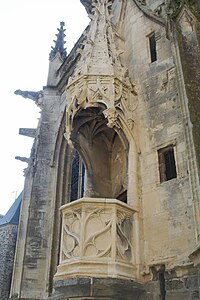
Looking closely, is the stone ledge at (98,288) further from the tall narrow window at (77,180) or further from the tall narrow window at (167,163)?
the tall narrow window at (77,180)

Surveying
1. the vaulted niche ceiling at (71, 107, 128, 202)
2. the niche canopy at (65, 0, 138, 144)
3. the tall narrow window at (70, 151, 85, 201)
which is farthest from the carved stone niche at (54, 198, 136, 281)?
Answer: the tall narrow window at (70, 151, 85, 201)

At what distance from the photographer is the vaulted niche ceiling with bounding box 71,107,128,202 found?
7.45 meters

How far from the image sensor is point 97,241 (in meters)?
5.65

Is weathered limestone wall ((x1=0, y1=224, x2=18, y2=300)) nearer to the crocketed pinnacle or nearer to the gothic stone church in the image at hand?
the gothic stone church

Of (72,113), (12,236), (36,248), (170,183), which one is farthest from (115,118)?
(12,236)

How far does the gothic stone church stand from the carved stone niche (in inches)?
0.6

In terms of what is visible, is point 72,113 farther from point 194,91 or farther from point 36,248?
point 36,248

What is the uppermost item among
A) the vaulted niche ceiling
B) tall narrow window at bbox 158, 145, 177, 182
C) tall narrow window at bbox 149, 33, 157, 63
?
tall narrow window at bbox 149, 33, 157, 63

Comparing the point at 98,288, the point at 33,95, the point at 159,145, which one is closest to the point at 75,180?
the point at 33,95

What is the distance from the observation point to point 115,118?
22.1 ft

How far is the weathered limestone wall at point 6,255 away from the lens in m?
17.8

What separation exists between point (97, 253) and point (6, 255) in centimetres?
1458

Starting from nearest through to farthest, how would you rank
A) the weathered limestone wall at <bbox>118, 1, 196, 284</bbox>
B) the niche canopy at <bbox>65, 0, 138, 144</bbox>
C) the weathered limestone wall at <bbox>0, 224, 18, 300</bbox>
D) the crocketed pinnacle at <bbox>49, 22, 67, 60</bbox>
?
the weathered limestone wall at <bbox>118, 1, 196, 284</bbox> → the niche canopy at <bbox>65, 0, 138, 144</bbox> → the crocketed pinnacle at <bbox>49, 22, 67, 60</bbox> → the weathered limestone wall at <bbox>0, 224, 18, 300</bbox>

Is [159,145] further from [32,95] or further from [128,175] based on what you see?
[32,95]
